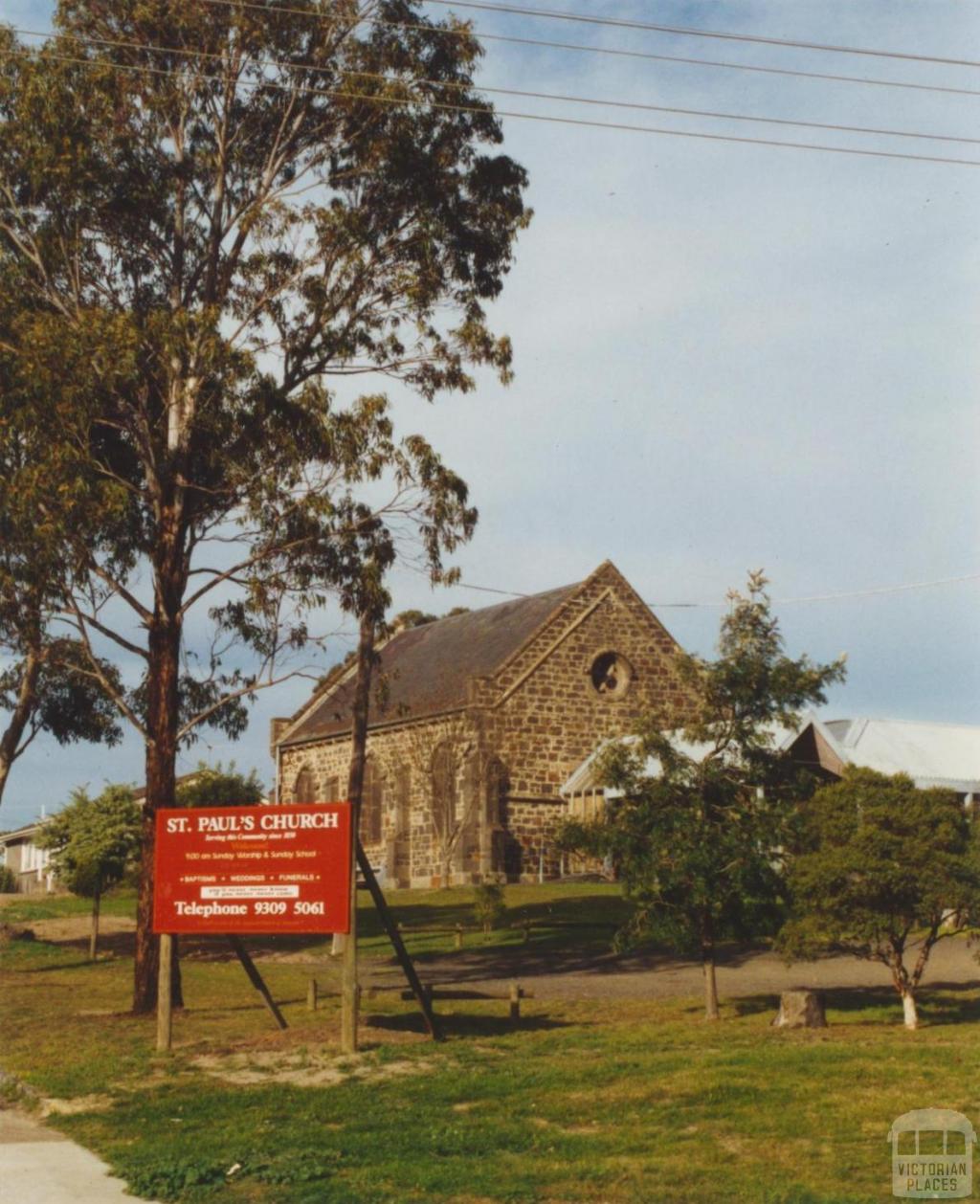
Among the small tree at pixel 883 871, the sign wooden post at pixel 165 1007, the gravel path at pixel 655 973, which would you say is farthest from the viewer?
the gravel path at pixel 655 973

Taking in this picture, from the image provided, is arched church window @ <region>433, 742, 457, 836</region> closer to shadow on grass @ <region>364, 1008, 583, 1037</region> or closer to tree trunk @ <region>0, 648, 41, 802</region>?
tree trunk @ <region>0, 648, 41, 802</region>

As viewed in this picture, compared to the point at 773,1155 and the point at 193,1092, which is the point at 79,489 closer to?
the point at 193,1092

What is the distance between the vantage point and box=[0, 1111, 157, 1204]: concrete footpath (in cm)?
1016

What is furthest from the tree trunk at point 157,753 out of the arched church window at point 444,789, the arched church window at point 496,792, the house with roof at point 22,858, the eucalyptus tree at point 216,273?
the house with roof at point 22,858

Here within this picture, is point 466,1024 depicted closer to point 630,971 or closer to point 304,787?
point 630,971

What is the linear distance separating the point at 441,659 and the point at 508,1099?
132 feet

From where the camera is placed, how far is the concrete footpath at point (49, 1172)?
1016cm

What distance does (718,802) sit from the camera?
19.3m

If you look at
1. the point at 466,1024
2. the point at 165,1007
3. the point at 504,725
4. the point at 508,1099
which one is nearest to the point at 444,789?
the point at 504,725

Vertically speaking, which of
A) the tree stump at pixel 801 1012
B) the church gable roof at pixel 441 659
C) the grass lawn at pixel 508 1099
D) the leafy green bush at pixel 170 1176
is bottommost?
the leafy green bush at pixel 170 1176

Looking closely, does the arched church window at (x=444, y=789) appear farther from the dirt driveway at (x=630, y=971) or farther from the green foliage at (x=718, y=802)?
the green foliage at (x=718, y=802)

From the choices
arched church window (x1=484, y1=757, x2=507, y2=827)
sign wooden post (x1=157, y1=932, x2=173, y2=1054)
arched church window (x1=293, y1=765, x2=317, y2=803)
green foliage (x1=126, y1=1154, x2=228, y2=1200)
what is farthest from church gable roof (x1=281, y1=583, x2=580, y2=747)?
green foliage (x1=126, y1=1154, x2=228, y2=1200)

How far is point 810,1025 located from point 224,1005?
841 cm

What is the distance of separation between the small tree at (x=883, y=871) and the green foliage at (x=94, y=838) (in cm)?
1736
